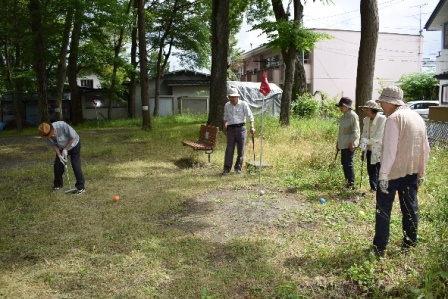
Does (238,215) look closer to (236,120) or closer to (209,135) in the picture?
(236,120)

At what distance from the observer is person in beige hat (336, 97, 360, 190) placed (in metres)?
6.86

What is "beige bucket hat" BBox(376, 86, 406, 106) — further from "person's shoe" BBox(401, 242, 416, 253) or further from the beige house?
the beige house

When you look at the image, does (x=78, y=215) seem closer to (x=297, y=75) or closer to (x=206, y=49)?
(x=297, y=75)

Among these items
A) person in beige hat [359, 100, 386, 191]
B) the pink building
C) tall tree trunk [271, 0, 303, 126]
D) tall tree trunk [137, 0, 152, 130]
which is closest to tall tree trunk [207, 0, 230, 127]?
tall tree trunk [271, 0, 303, 126]

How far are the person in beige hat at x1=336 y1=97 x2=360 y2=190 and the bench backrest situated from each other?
324 cm

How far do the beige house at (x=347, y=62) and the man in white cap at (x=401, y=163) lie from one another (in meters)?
28.9

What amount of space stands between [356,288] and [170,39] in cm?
2800

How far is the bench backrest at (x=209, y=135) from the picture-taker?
938 centimetres

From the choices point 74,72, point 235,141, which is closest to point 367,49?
point 235,141

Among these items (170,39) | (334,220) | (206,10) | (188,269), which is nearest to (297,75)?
(206,10)

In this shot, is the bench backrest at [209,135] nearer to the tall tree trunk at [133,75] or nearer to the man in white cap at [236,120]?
the man in white cap at [236,120]

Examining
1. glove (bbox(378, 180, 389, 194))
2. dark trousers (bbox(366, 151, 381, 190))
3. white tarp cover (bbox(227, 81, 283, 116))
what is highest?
white tarp cover (bbox(227, 81, 283, 116))

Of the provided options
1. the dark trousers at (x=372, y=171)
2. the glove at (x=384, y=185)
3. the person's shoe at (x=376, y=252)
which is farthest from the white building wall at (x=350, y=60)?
the glove at (x=384, y=185)

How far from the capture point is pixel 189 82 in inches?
1207
